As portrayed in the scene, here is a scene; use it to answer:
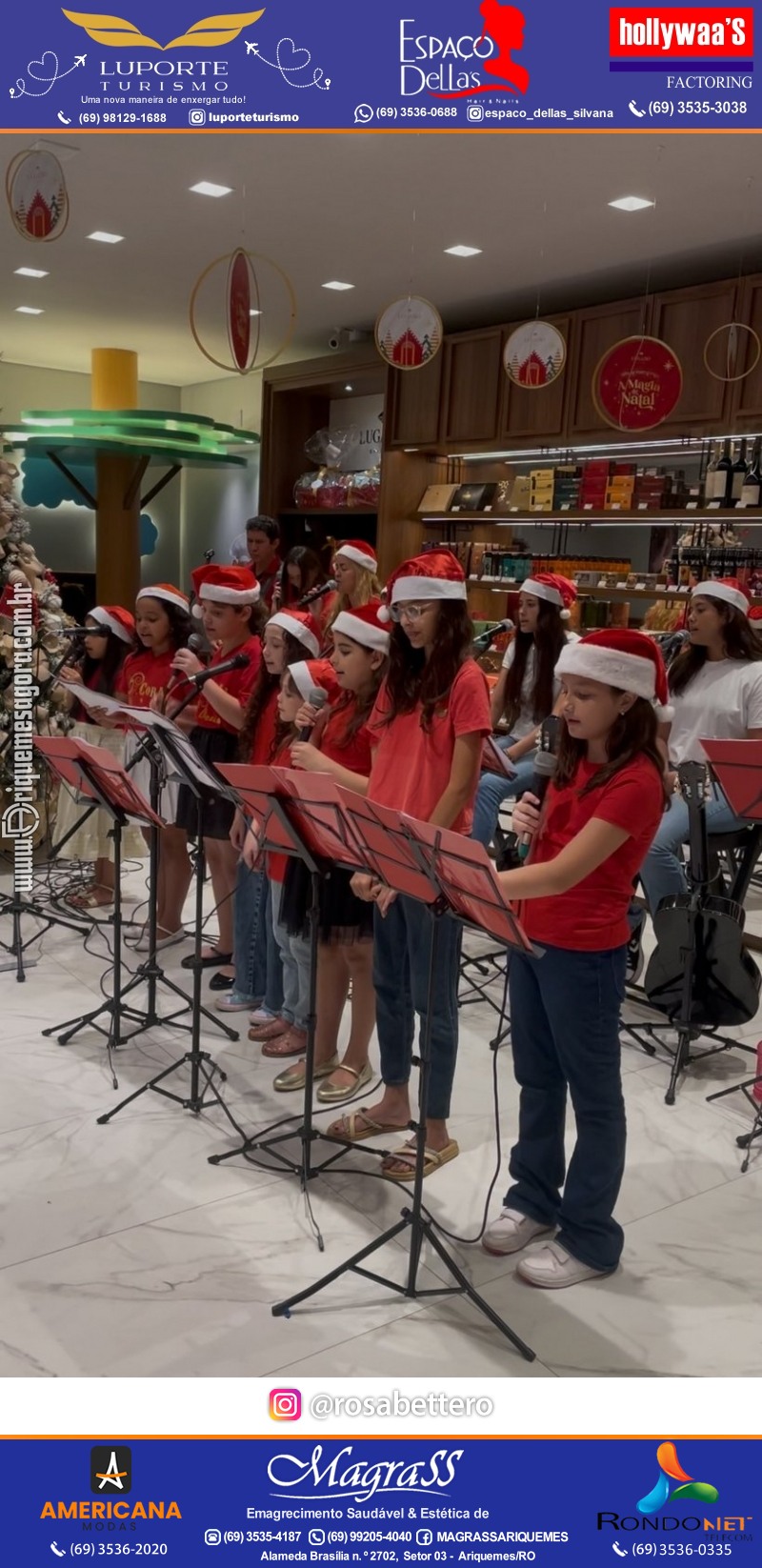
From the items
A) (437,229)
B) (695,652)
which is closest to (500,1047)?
(695,652)

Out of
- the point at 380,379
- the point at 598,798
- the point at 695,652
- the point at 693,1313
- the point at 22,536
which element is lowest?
the point at 693,1313

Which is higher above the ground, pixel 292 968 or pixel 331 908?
pixel 331 908

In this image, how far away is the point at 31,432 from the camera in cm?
880

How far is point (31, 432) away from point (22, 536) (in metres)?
3.84

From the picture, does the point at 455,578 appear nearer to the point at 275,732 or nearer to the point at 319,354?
the point at 275,732

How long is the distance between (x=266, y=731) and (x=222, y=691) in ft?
1.06

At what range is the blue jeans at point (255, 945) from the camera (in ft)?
11.9

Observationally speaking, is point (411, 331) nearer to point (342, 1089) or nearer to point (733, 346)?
point (733, 346)

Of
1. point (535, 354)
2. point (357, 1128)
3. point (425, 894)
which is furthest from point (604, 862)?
point (535, 354)

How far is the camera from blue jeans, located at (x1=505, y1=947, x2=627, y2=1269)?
7.47ft

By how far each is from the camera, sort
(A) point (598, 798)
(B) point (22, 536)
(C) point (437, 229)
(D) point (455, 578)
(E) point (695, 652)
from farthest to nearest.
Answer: (C) point (437, 229) < (B) point (22, 536) < (E) point (695, 652) < (D) point (455, 578) < (A) point (598, 798)

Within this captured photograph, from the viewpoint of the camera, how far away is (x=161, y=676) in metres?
4.12

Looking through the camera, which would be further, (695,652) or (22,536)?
(22,536)
